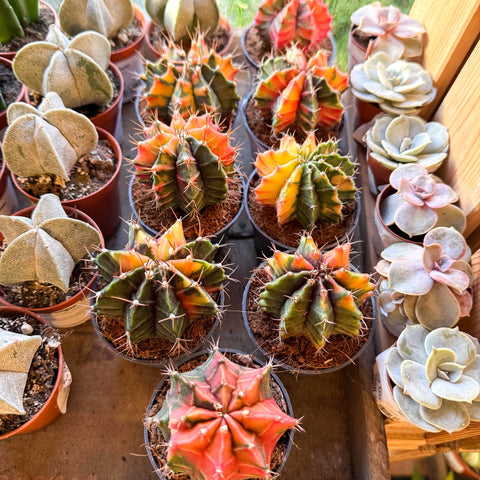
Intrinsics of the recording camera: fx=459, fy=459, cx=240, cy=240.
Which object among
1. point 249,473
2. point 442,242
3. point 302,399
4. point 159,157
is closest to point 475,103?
point 442,242

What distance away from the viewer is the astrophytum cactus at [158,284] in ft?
3.46

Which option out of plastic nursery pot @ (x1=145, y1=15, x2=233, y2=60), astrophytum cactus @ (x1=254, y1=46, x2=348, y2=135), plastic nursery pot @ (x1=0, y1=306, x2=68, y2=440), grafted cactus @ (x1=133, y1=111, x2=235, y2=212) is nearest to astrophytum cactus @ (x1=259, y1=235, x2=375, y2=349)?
grafted cactus @ (x1=133, y1=111, x2=235, y2=212)

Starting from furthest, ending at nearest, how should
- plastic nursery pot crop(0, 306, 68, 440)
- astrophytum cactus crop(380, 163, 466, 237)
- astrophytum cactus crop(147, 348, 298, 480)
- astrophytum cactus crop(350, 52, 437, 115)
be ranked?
astrophytum cactus crop(350, 52, 437, 115) → astrophytum cactus crop(380, 163, 466, 237) → plastic nursery pot crop(0, 306, 68, 440) → astrophytum cactus crop(147, 348, 298, 480)

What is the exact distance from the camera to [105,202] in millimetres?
1570

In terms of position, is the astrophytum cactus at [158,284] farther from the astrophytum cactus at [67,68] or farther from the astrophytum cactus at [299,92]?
the astrophytum cactus at [67,68]

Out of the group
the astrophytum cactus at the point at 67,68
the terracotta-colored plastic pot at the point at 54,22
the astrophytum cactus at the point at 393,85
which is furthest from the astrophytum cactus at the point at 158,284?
the terracotta-colored plastic pot at the point at 54,22

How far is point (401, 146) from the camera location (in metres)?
1.49

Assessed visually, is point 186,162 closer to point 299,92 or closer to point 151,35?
point 299,92

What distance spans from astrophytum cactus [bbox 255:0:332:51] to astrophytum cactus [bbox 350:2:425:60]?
156mm

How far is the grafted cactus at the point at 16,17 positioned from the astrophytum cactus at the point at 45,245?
2.83 feet

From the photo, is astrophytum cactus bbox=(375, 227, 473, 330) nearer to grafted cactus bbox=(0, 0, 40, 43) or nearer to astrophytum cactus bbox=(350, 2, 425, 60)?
astrophytum cactus bbox=(350, 2, 425, 60)

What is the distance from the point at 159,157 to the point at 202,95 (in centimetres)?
35

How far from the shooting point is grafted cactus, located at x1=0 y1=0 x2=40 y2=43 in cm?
169

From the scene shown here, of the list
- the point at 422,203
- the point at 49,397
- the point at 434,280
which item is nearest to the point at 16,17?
the point at 49,397
